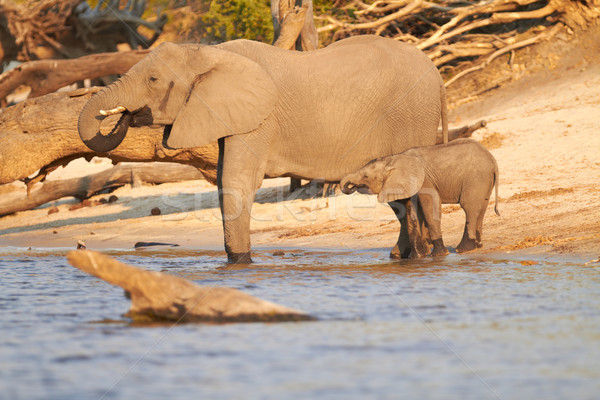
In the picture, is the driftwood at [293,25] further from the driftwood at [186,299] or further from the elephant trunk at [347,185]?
the driftwood at [186,299]

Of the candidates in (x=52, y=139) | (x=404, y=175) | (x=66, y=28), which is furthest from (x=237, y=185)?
(x=66, y=28)

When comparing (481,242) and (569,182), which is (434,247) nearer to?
→ (481,242)

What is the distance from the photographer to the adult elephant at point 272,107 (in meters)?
8.23

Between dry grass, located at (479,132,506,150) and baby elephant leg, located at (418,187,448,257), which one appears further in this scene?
dry grass, located at (479,132,506,150)

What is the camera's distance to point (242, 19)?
847 inches

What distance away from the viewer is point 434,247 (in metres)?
8.95

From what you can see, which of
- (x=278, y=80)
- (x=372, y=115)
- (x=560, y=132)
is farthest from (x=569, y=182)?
(x=278, y=80)

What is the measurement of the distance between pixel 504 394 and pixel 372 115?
5.11 m

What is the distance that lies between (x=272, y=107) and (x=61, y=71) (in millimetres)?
11696

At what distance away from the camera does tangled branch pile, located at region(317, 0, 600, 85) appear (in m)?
18.1

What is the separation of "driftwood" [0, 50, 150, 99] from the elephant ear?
10556mm

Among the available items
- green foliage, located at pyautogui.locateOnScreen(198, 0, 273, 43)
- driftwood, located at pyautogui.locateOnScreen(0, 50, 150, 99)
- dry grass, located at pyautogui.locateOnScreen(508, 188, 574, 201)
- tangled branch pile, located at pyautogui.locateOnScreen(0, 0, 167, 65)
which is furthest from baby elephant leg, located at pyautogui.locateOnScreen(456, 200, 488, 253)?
tangled branch pile, located at pyautogui.locateOnScreen(0, 0, 167, 65)

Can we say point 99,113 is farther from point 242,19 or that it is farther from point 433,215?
point 242,19

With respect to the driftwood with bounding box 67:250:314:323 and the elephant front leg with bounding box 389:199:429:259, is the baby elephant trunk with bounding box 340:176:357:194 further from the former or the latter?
the driftwood with bounding box 67:250:314:323
